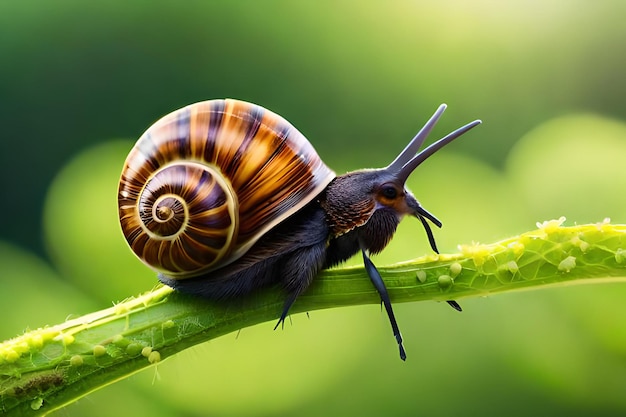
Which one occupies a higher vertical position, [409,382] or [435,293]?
[435,293]

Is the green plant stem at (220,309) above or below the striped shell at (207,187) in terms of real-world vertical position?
below

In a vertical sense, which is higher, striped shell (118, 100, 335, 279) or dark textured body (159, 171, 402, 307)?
striped shell (118, 100, 335, 279)

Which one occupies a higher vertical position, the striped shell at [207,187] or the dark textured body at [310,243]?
the striped shell at [207,187]

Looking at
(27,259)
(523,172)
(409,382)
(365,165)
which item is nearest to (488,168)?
(523,172)

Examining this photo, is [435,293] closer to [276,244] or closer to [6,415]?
[276,244]

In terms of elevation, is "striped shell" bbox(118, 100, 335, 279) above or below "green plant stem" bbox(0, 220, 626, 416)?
above
